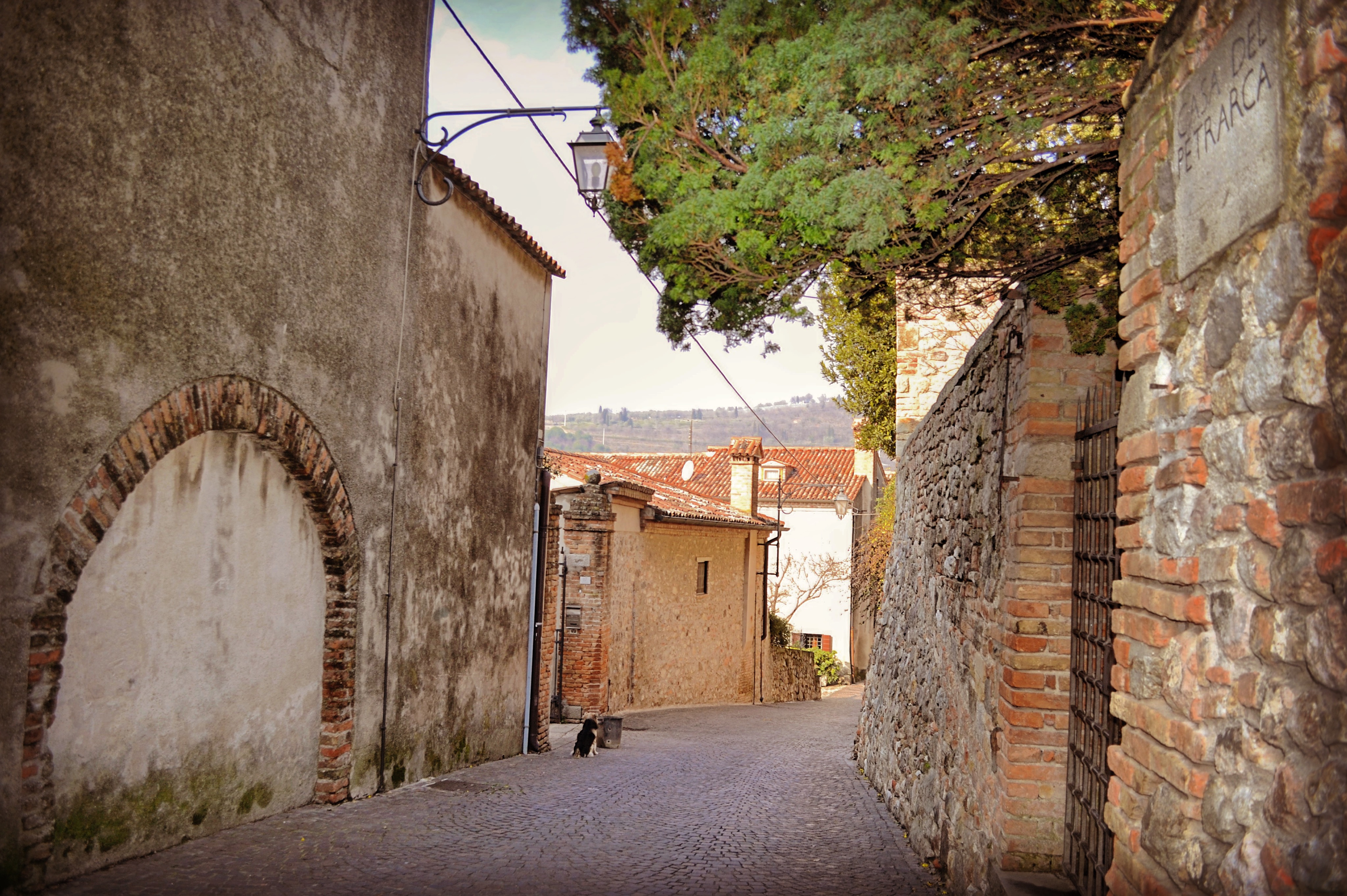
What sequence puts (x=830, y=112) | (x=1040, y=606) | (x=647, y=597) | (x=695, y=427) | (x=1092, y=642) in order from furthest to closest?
(x=695, y=427)
(x=647, y=597)
(x=1040, y=606)
(x=1092, y=642)
(x=830, y=112)

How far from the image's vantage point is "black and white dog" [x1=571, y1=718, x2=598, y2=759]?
37.5 feet

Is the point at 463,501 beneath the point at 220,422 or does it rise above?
beneath

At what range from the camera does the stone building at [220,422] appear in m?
4.46

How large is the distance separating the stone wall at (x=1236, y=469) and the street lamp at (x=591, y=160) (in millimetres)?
4439

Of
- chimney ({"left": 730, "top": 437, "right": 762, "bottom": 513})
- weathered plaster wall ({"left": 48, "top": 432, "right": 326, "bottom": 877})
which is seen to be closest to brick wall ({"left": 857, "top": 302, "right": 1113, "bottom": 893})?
weathered plaster wall ({"left": 48, "top": 432, "right": 326, "bottom": 877})

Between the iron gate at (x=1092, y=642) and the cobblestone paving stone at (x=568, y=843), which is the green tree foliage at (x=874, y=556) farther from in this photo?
the iron gate at (x=1092, y=642)

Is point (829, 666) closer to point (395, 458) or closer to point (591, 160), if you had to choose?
point (395, 458)

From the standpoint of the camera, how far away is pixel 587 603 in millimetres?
15797

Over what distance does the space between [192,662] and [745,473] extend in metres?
19.9

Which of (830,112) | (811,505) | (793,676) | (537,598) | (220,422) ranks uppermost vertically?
(830,112)

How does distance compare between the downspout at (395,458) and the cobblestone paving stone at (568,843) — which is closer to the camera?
the cobblestone paving stone at (568,843)

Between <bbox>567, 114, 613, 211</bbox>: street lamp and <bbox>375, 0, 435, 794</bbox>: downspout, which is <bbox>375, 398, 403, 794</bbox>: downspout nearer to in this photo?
<bbox>375, 0, 435, 794</bbox>: downspout

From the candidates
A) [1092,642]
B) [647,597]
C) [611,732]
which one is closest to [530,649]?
[611,732]

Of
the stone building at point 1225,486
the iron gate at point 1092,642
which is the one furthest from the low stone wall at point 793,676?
the stone building at point 1225,486
